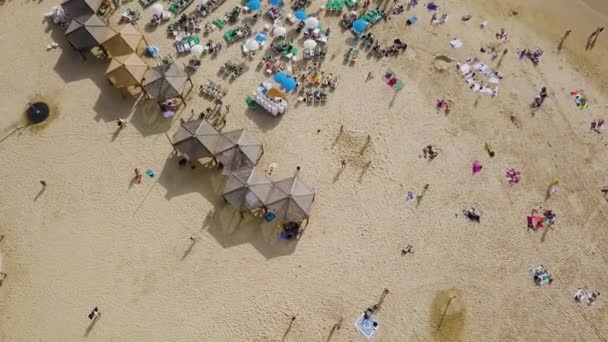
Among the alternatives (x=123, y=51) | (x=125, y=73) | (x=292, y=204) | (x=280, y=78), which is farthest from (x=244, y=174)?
(x=123, y=51)

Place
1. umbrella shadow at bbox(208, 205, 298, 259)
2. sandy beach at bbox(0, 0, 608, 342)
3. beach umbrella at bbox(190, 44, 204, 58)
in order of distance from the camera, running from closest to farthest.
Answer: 1. sandy beach at bbox(0, 0, 608, 342)
2. umbrella shadow at bbox(208, 205, 298, 259)
3. beach umbrella at bbox(190, 44, 204, 58)

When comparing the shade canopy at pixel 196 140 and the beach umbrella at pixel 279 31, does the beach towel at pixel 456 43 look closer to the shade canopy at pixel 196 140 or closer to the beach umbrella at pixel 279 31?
the beach umbrella at pixel 279 31

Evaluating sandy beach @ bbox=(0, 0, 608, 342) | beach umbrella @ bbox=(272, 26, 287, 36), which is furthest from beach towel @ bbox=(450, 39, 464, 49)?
beach umbrella @ bbox=(272, 26, 287, 36)

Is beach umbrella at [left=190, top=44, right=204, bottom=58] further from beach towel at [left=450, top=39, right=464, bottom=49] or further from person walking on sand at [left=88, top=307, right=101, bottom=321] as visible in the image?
beach towel at [left=450, top=39, right=464, bottom=49]

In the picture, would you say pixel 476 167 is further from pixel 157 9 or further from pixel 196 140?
pixel 157 9

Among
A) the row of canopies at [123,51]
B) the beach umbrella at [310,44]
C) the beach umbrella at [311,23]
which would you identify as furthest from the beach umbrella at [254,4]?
the row of canopies at [123,51]

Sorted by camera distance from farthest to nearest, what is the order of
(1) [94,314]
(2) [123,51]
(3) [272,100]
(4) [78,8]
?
(4) [78,8], (2) [123,51], (3) [272,100], (1) [94,314]
